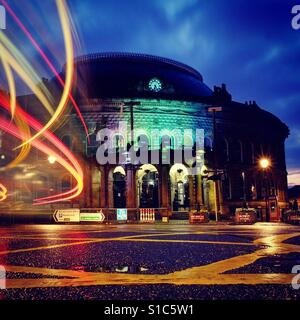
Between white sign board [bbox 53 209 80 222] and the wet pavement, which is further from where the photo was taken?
white sign board [bbox 53 209 80 222]

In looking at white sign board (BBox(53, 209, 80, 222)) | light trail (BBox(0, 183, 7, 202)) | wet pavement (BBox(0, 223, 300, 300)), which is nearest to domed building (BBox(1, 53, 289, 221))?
light trail (BBox(0, 183, 7, 202))

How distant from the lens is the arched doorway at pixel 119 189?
36.9 metres

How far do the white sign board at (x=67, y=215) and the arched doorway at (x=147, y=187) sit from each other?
1232 cm

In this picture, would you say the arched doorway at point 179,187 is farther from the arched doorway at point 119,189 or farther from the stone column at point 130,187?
the stone column at point 130,187

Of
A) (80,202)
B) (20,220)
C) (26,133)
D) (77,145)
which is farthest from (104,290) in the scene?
(26,133)

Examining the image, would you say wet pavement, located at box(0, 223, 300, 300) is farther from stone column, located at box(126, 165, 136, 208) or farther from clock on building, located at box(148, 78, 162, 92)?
clock on building, located at box(148, 78, 162, 92)

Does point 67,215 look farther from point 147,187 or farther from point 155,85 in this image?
point 155,85

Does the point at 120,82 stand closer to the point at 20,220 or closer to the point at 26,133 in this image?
the point at 26,133

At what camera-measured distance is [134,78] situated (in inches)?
1583

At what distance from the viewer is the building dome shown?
38531 mm

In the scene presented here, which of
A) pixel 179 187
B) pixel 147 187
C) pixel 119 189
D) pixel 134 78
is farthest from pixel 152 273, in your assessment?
pixel 134 78

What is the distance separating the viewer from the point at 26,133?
126 feet

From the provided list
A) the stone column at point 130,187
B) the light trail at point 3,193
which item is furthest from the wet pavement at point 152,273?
the light trail at point 3,193

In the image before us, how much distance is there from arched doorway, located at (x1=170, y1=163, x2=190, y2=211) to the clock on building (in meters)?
9.51
